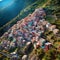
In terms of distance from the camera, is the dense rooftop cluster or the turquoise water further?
the turquoise water

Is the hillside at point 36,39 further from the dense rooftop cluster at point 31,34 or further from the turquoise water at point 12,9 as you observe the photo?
the turquoise water at point 12,9

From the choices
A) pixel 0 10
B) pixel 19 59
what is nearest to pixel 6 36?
pixel 19 59

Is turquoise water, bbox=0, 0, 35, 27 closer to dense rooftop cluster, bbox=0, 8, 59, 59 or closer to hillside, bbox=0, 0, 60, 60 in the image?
hillside, bbox=0, 0, 60, 60

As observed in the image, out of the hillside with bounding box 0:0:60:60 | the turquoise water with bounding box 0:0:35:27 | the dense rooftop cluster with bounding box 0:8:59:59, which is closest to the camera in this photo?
the hillside with bounding box 0:0:60:60

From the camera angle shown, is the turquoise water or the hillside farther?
the turquoise water

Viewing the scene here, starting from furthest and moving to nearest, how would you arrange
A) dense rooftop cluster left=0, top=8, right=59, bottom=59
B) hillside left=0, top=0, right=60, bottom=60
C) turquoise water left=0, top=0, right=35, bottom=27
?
turquoise water left=0, top=0, right=35, bottom=27 → dense rooftop cluster left=0, top=8, right=59, bottom=59 → hillside left=0, top=0, right=60, bottom=60

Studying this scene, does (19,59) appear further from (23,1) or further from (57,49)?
(23,1)

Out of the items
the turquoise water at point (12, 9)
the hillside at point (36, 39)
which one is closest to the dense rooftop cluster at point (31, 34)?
the hillside at point (36, 39)

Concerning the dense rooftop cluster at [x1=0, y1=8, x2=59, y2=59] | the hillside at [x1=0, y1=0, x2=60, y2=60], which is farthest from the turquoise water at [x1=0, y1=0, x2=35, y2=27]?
the dense rooftop cluster at [x1=0, y1=8, x2=59, y2=59]

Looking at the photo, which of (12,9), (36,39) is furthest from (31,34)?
(12,9)
